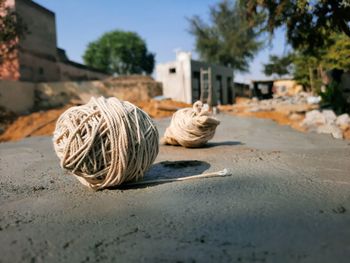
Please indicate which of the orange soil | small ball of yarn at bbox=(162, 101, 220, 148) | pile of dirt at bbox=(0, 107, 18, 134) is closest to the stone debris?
the orange soil

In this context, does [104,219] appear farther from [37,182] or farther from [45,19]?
[45,19]

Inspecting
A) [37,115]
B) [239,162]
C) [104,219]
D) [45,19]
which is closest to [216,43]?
[45,19]

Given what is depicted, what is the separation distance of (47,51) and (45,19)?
1.76m

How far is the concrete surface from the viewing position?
6.18 ft

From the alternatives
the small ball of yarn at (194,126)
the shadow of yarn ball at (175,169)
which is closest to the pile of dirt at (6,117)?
the small ball of yarn at (194,126)

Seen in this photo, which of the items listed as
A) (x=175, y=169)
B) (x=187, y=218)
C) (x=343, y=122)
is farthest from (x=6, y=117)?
(x=187, y=218)

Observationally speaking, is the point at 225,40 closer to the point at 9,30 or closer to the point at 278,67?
the point at 278,67

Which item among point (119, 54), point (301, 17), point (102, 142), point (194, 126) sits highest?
point (119, 54)

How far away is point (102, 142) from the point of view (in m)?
3.01

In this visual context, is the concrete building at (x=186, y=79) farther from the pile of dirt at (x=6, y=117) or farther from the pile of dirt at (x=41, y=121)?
the pile of dirt at (x=6, y=117)

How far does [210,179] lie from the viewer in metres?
3.55

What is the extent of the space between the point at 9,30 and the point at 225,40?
21454mm

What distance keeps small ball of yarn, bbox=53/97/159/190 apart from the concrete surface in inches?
7.8

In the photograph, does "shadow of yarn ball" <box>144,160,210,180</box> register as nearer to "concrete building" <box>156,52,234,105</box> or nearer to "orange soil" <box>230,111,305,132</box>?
"orange soil" <box>230,111,305,132</box>
